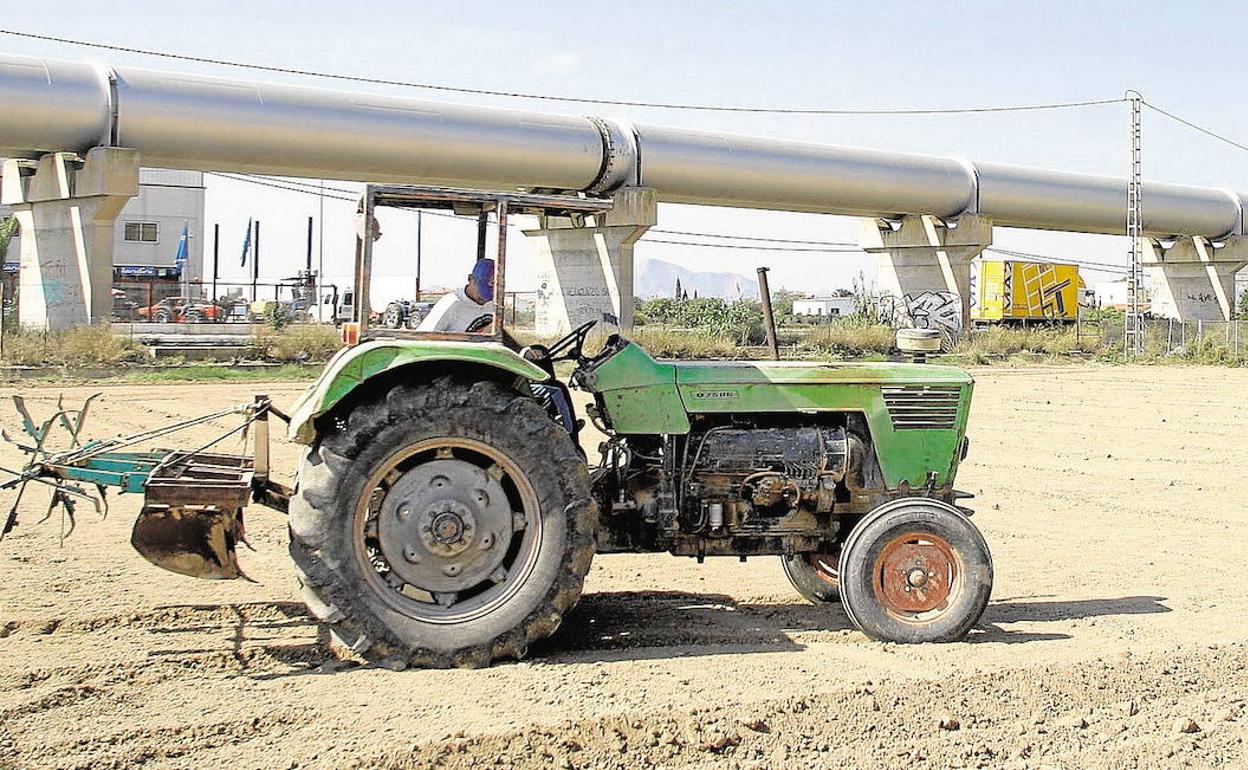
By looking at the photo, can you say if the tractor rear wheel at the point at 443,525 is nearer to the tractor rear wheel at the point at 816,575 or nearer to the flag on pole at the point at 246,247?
the tractor rear wheel at the point at 816,575

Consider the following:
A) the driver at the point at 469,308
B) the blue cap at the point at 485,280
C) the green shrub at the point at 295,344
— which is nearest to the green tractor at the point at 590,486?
the driver at the point at 469,308

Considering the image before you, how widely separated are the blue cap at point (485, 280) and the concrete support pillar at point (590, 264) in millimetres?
22847

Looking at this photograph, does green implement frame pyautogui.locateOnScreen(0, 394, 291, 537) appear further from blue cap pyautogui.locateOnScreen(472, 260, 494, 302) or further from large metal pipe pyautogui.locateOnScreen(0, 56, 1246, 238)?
large metal pipe pyautogui.locateOnScreen(0, 56, 1246, 238)

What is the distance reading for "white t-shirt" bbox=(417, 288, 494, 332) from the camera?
5.77 meters

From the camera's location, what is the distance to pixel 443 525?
216 inches

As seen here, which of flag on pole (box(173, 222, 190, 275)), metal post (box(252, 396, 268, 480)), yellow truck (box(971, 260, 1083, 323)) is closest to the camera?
metal post (box(252, 396, 268, 480))

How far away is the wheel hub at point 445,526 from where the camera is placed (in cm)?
551

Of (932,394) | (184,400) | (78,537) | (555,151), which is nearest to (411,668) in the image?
(932,394)

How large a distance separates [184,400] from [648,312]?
39913 mm

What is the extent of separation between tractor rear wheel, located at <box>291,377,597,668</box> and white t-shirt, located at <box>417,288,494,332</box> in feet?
1.11

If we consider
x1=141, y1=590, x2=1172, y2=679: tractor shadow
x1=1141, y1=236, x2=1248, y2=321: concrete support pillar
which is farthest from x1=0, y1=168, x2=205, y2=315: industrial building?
x1=141, y1=590, x2=1172, y2=679: tractor shadow

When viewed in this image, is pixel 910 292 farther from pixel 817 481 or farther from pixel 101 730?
pixel 101 730

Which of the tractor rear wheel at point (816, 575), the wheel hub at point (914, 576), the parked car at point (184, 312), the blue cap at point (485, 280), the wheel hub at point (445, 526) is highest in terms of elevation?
the blue cap at point (485, 280)

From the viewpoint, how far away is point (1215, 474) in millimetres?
12328
